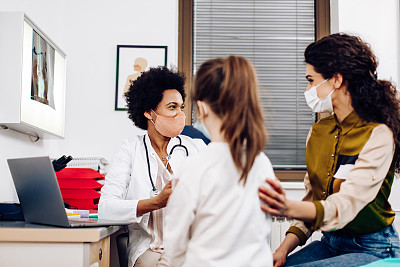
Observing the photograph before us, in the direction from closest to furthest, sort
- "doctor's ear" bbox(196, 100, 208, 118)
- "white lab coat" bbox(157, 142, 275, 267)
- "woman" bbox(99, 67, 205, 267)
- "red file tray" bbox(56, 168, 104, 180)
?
"white lab coat" bbox(157, 142, 275, 267) → "doctor's ear" bbox(196, 100, 208, 118) → "woman" bbox(99, 67, 205, 267) → "red file tray" bbox(56, 168, 104, 180)

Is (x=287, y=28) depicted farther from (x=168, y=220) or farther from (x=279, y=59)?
(x=168, y=220)

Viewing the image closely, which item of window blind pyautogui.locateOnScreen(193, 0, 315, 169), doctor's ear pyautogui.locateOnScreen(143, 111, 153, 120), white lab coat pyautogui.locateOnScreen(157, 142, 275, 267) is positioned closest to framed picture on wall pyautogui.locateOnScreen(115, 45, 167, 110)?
window blind pyautogui.locateOnScreen(193, 0, 315, 169)

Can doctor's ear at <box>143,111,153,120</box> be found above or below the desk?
above

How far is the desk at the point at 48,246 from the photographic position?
4.43 feet

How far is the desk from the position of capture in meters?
1.35

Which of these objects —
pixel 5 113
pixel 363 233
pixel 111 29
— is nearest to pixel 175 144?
pixel 5 113

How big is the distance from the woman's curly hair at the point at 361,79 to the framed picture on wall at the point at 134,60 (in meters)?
1.71

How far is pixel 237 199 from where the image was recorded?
1.09 meters

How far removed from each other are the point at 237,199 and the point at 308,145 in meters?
0.66

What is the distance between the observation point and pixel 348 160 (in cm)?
147

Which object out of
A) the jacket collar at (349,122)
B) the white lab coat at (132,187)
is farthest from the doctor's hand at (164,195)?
the jacket collar at (349,122)

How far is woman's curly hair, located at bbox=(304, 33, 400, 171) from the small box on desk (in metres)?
1.32

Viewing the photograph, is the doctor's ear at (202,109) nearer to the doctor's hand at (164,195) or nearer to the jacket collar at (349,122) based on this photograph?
the doctor's hand at (164,195)

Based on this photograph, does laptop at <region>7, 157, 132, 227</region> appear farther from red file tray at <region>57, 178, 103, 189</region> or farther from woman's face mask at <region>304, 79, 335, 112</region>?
woman's face mask at <region>304, 79, 335, 112</region>
